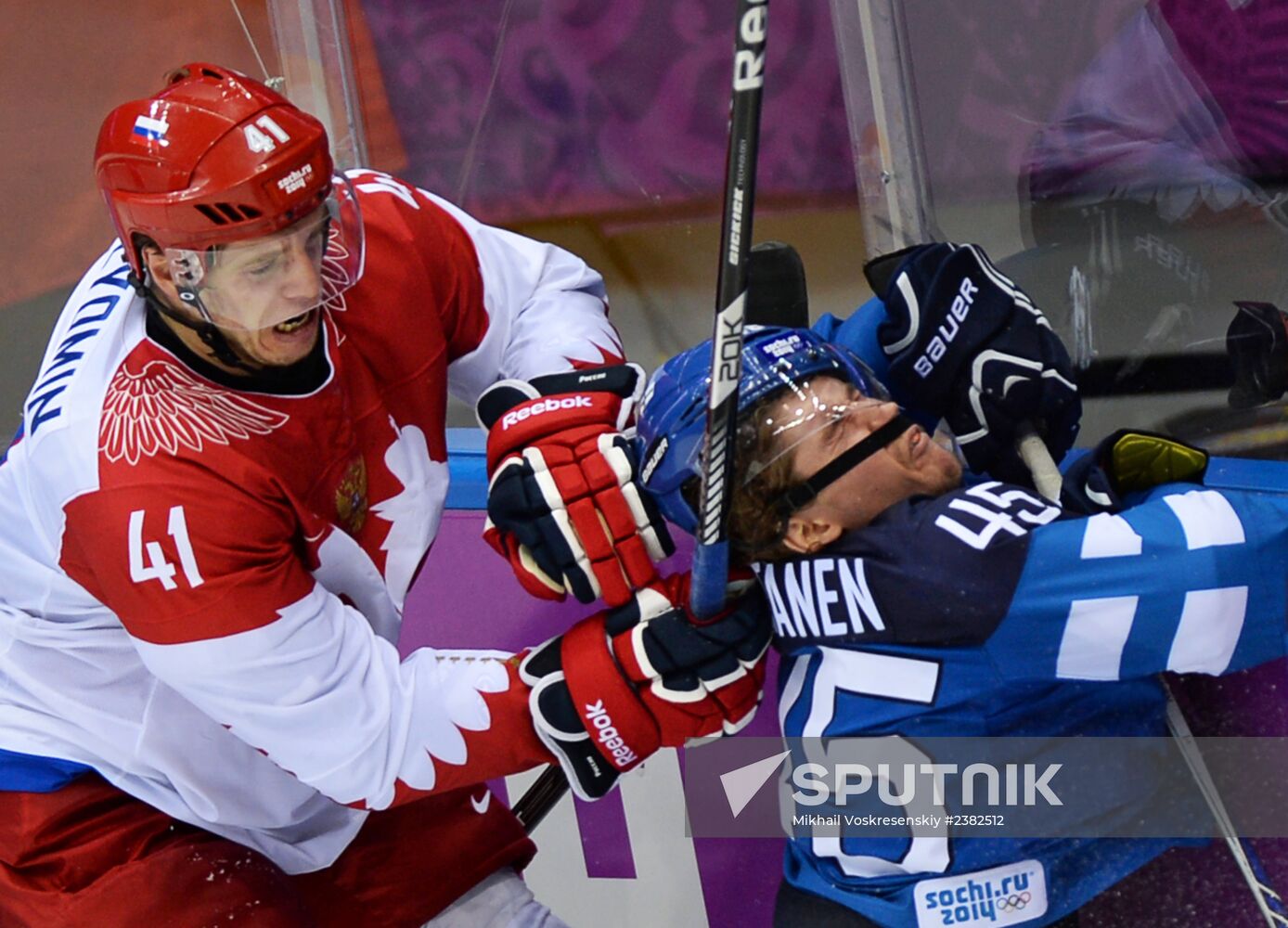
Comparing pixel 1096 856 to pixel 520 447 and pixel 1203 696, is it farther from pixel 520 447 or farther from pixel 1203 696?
pixel 520 447

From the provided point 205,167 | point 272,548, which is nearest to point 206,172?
point 205,167

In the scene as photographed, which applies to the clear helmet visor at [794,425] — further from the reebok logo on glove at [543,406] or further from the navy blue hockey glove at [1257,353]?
the navy blue hockey glove at [1257,353]

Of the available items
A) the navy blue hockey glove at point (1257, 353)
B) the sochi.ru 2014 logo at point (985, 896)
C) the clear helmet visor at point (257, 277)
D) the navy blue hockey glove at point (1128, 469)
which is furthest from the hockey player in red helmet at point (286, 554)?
the navy blue hockey glove at point (1257, 353)

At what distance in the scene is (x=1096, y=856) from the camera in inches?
57.1

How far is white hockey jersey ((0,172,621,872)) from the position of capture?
1367 millimetres

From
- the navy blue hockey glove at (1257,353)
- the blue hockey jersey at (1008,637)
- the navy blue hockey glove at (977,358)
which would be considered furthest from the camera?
the navy blue hockey glove at (1257,353)

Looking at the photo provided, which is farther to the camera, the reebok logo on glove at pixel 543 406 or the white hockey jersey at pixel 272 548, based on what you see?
the reebok logo on glove at pixel 543 406

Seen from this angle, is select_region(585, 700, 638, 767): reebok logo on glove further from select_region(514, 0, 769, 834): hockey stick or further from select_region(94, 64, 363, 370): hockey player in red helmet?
select_region(94, 64, 363, 370): hockey player in red helmet

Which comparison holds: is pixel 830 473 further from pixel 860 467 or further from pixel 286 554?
pixel 286 554

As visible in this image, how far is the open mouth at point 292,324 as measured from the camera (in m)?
1.41

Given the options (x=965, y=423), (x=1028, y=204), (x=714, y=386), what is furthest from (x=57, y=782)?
(x=1028, y=204)

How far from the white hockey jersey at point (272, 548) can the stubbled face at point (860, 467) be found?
0.38 m

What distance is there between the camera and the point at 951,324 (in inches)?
62.4

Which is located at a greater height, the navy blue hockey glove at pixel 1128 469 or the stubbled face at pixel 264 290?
the stubbled face at pixel 264 290
